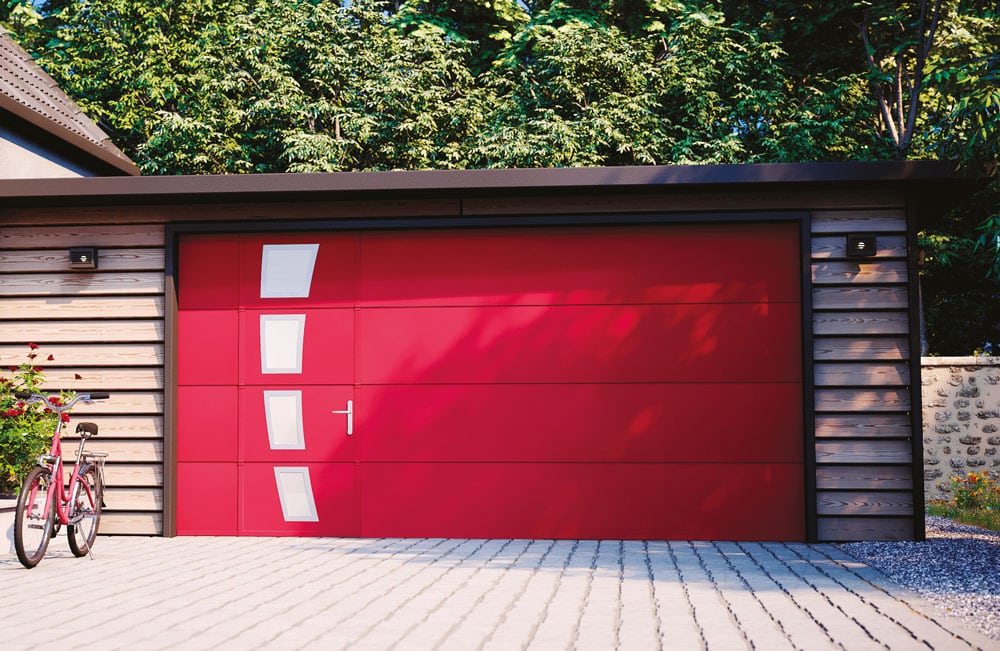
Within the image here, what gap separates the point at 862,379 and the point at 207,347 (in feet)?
17.5

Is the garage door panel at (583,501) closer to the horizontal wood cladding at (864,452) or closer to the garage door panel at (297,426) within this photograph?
the horizontal wood cladding at (864,452)

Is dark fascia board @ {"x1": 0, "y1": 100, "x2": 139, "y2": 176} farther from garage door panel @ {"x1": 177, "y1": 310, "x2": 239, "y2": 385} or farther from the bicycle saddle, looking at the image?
the bicycle saddle

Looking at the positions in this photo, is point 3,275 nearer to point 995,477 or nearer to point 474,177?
point 474,177

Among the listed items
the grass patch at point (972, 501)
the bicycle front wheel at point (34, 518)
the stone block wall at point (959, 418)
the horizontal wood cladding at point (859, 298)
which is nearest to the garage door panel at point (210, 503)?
the bicycle front wheel at point (34, 518)

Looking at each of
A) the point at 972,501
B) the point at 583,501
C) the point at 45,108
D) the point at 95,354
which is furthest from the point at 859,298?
the point at 45,108

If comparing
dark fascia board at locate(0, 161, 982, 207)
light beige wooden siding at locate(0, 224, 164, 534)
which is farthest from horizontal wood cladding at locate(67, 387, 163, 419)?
dark fascia board at locate(0, 161, 982, 207)

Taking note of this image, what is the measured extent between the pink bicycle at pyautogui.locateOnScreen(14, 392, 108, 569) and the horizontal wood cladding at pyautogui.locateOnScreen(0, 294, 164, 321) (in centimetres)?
123

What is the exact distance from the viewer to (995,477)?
1138 cm

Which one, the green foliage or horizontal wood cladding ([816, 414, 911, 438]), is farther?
the green foliage

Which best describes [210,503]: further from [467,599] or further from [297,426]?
[467,599]

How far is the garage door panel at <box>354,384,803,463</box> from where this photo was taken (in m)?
7.73

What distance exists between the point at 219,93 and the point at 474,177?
39.5 feet

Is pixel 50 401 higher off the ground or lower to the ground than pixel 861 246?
lower

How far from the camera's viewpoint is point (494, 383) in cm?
798
